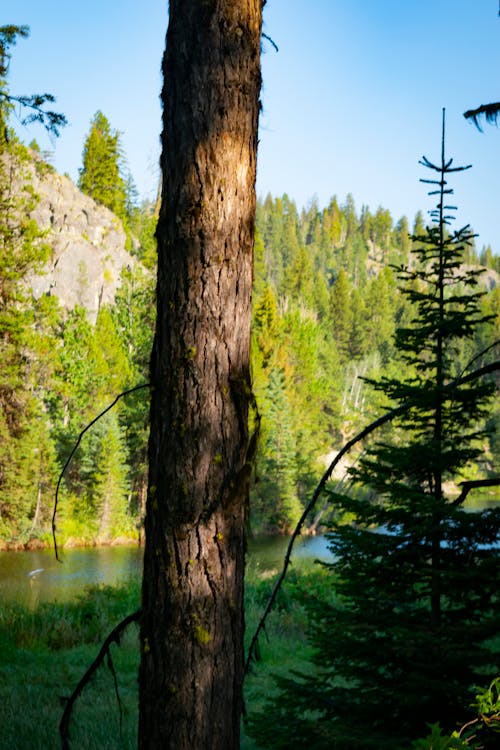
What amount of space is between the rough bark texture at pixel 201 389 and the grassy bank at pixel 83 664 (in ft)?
3.30

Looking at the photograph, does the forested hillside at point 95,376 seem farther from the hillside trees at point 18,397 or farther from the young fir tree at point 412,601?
the young fir tree at point 412,601

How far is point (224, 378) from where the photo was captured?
279cm

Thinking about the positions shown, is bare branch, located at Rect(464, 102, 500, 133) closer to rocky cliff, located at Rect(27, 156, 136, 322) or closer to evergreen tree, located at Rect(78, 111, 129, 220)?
rocky cliff, located at Rect(27, 156, 136, 322)

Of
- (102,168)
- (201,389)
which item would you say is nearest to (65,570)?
(201,389)

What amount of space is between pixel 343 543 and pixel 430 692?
1.12 m

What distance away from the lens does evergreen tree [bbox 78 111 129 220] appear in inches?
2734

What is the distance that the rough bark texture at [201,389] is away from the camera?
267 cm

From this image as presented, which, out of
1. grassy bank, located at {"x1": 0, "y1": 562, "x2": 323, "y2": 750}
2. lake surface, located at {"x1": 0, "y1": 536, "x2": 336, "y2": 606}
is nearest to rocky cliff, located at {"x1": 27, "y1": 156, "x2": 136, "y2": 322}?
lake surface, located at {"x1": 0, "y1": 536, "x2": 336, "y2": 606}

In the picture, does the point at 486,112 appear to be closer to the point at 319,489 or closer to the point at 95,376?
the point at 319,489

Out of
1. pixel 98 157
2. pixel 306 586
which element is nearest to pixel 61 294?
pixel 98 157

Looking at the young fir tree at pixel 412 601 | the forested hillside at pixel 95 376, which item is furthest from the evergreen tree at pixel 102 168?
the young fir tree at pixel 412 601

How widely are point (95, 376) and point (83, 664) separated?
40.2m

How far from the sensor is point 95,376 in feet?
161

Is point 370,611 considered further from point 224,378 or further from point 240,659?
point 224,378
